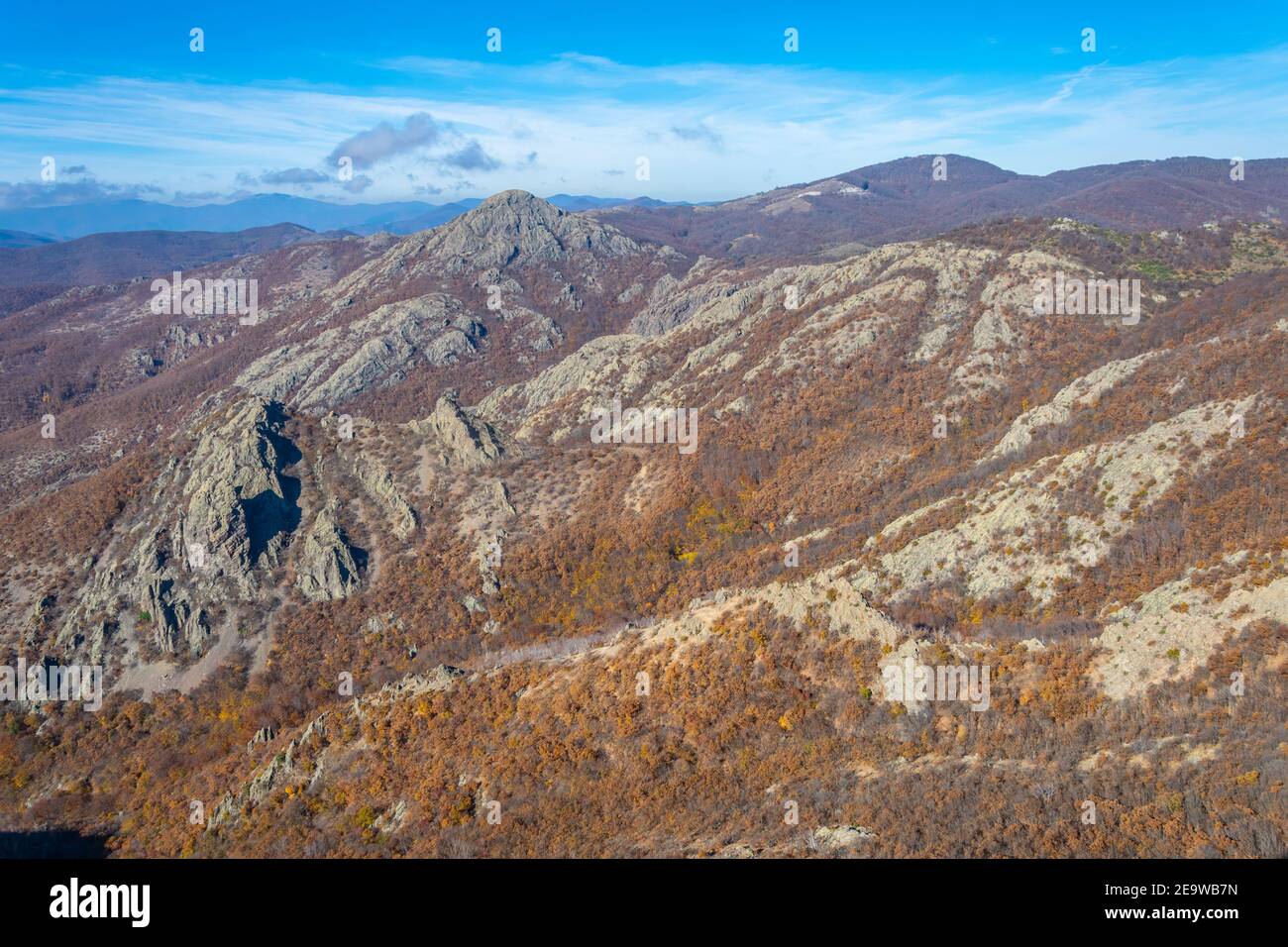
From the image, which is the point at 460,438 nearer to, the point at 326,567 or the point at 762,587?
the point at 326,567

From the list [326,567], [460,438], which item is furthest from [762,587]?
[460,438]

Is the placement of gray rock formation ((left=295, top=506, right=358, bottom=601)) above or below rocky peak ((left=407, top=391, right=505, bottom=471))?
below

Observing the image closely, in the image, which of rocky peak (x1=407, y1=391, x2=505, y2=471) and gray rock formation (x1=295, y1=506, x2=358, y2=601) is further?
rocky peak (x1=407, y1=391, x2=505, y2=471)

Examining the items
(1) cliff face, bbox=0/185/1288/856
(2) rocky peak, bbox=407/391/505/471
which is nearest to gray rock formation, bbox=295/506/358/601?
(1) cliff face, bbox=0/185/1288/856

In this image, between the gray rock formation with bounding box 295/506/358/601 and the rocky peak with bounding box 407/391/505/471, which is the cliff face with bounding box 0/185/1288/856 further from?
the rocky peak with bounding box 407/391/505/471

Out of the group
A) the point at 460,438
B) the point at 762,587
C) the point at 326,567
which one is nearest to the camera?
the point at 762,587

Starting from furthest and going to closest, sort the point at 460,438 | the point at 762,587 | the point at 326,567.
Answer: the point at 460,438 → the point at 326,567 → the point at 762,587

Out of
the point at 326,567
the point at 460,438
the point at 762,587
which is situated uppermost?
the point at 460,438

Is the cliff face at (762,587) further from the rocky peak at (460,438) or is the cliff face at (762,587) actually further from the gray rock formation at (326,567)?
the rocky peak at (460,438)

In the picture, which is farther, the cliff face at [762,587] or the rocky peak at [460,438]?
the rocky peak at [460,438]

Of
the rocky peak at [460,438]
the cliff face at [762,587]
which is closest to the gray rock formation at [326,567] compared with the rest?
the cliff face at [762,587]
